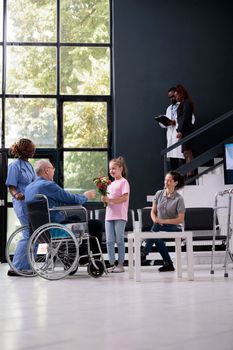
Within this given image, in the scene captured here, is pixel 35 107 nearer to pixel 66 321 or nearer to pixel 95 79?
pixel 95 79

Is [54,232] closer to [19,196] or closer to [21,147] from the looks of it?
[19,196]

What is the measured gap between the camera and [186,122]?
8734mm

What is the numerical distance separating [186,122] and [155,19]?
204 cm

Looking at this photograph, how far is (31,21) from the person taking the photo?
975 centimetres

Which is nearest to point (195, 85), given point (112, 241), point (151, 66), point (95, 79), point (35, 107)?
point (151, 66)

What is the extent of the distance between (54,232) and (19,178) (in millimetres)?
807

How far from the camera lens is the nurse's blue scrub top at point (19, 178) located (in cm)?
574

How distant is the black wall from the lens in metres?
9.44

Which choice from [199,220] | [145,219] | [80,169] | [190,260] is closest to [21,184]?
[190,260]

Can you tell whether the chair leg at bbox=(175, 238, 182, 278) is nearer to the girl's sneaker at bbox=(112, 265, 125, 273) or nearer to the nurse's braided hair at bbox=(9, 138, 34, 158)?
the girl's sneaker at bbox=(112, 265, 125, 273)

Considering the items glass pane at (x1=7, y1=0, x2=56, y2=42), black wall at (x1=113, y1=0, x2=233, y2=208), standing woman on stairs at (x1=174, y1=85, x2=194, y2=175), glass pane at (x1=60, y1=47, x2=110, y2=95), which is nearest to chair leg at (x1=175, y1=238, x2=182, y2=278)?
standing woman on stairs at (x1=174, y1=85, x2=194, y2=175)

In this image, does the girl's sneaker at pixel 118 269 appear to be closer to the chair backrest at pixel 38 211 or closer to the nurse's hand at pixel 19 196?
the chair backrest at pixel 38 211

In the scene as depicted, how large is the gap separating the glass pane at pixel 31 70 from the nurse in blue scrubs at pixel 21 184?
3.94 metres

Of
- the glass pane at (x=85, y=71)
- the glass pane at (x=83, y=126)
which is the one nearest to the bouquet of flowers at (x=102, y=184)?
the glass pane at (x=83, y=126)
